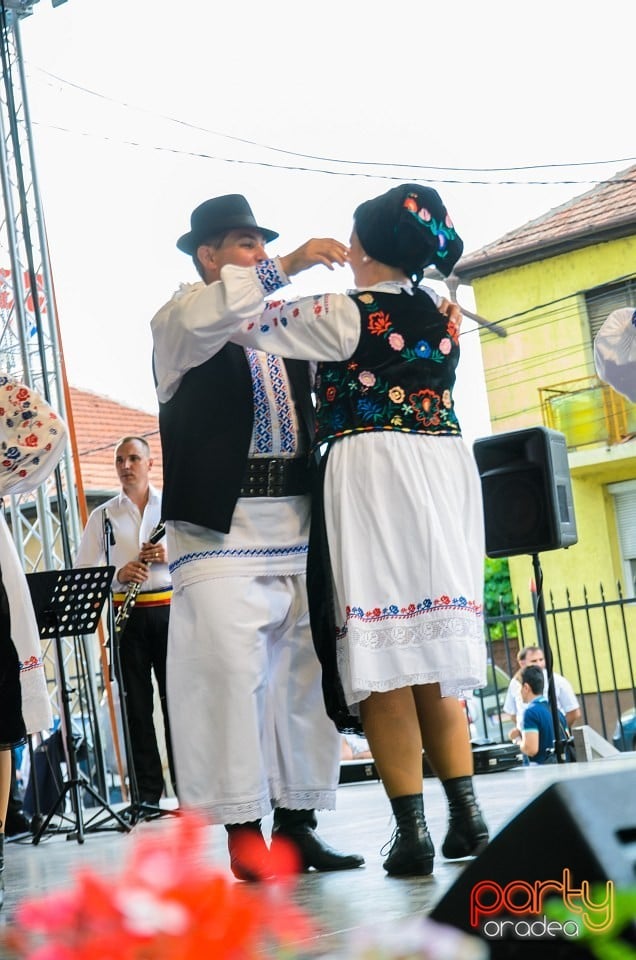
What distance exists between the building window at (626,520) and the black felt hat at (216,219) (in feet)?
38.9

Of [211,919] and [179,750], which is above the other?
[211,919]

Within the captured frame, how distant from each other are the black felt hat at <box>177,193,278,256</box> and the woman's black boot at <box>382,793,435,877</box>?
1414mm

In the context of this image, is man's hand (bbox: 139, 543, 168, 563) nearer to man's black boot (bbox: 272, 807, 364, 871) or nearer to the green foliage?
man's black boot (bbox: 272, 807, 364, 871)

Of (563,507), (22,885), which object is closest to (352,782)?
(563,507)

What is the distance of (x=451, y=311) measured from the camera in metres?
2.74

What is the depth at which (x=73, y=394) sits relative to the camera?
20.4 m

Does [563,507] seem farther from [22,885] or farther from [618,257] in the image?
[618,257]

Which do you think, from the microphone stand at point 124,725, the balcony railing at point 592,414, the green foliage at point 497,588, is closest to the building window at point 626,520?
the balcony railing at point 592,414

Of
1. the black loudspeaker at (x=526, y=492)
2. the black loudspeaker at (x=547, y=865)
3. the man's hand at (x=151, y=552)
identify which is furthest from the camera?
the man's hand at (x=151, y=552)

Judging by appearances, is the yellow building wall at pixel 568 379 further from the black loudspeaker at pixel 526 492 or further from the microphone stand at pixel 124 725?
the microphone stand at pixel 124 725

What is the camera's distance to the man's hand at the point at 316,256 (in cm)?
259

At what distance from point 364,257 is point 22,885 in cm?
179

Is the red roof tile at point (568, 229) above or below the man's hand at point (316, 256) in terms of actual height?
above

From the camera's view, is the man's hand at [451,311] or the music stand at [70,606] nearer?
the man's hand at [451,311]
